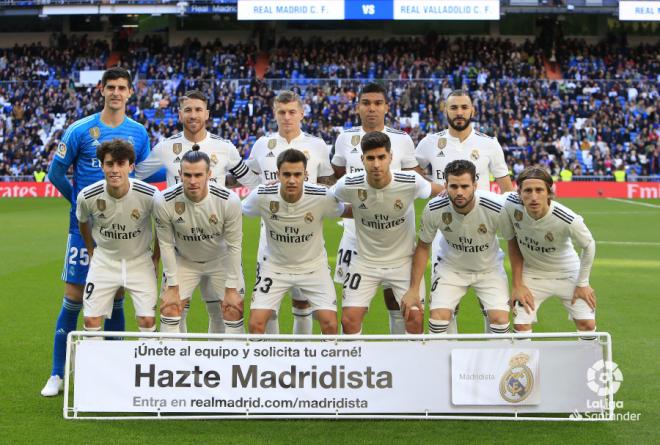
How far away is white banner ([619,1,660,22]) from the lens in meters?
37.1

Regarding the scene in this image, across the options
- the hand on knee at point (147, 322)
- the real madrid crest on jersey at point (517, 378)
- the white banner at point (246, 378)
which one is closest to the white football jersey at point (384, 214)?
the white banner at point (246, 378)

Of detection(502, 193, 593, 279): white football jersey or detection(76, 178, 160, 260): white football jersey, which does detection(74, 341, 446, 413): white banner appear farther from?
detection(502, 193, 593, 279): white football jersey

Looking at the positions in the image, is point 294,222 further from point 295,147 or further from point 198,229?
point 295,147

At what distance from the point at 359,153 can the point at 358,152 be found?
0.07 feet

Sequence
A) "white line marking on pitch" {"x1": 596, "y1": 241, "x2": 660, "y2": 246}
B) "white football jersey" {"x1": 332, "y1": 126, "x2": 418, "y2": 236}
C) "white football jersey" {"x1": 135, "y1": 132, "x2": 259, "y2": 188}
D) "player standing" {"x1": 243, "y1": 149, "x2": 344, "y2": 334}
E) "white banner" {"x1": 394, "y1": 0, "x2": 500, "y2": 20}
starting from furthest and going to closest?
"white banner" {"x1": 394, "y1": 0, "x2": 500, "y2": 20}
"white line marking on pitch" {"x1": 596, "y1": 241, "x2": 660, "y2": 246}
"white football jersey" {"x1": 332, "y1": 126, "x2": 418, "y2": 236}
"white football jersey" {"x1": 135, "y1": 132, "x2": 259, "y2": 188}
"player standing" {"x1": 243, "y1": 149, "x2": 344, "y2": 334}

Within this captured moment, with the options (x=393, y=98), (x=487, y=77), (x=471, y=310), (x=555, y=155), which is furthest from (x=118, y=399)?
(x=487, y=77)

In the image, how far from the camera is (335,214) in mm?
6672

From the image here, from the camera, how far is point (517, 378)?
227 inches

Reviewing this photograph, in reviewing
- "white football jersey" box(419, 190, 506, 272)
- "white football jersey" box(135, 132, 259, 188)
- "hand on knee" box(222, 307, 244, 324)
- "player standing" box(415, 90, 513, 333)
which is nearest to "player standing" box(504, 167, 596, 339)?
"white football jersey" box(419, 190, 506, 272)

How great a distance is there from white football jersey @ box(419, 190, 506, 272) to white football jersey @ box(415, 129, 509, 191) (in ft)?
3.00

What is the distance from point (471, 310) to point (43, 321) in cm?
463

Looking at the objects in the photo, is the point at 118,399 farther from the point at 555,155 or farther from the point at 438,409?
the point at 555,155

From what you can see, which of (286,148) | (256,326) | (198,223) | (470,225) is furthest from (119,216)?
(470,225)

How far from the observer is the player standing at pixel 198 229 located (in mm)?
6316
